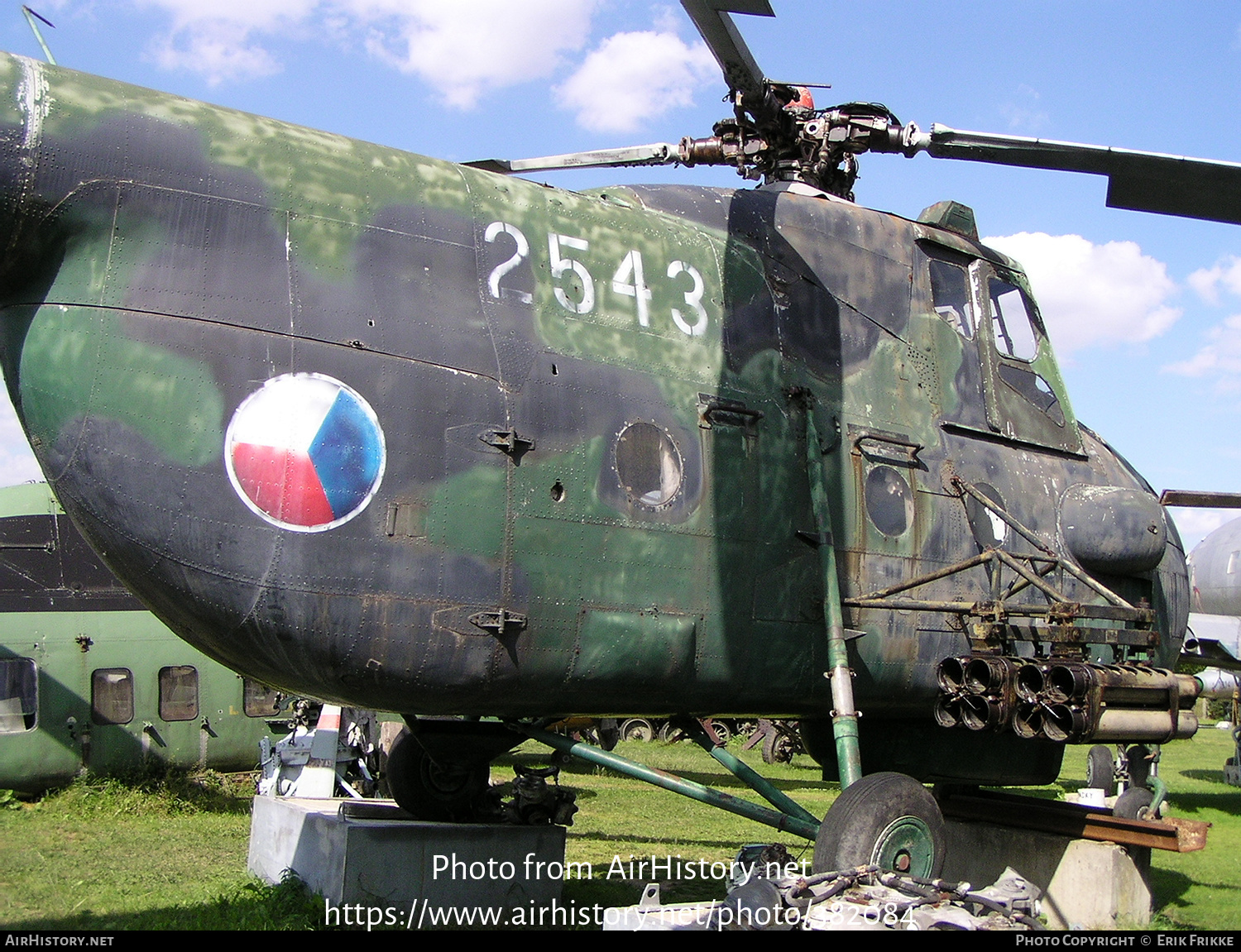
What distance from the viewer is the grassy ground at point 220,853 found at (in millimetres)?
7957

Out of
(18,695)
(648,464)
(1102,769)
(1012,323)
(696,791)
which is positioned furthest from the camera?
(1102,769)

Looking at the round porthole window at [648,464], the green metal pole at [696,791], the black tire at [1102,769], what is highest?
the round porthole window at [648,464]

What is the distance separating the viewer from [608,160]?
863 centimetres

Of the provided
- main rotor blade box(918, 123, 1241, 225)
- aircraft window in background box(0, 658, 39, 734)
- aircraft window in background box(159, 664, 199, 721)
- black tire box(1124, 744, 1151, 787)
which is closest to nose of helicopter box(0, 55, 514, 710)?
main rotor blade box(918, 123, 1241, 225)

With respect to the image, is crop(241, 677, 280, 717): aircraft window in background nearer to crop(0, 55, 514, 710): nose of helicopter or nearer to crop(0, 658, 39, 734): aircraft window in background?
crop(0, 658, 39, 734): aircraft window in background

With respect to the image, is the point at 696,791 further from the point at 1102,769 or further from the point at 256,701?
the point at 1102,769

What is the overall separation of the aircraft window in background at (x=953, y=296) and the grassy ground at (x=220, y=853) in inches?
180

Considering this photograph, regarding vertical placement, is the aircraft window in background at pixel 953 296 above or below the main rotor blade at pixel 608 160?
below

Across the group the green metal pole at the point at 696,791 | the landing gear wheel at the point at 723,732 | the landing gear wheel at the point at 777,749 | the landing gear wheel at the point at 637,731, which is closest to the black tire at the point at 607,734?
the landing gear wheel at the point at 777,749

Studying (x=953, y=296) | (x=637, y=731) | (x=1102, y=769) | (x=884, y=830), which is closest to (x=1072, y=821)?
(x=884, y=830)

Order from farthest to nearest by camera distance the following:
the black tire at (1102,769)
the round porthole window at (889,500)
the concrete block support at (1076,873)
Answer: the black tire at (1102,769) → the concrete block support at (1076,873) → the round porthole window at (889,500)

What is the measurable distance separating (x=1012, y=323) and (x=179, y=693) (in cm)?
1071

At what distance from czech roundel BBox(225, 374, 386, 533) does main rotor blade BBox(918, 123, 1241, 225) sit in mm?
4516

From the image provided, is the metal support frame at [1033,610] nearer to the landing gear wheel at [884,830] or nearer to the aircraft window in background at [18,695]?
the landing gear wheel at [884,830]
